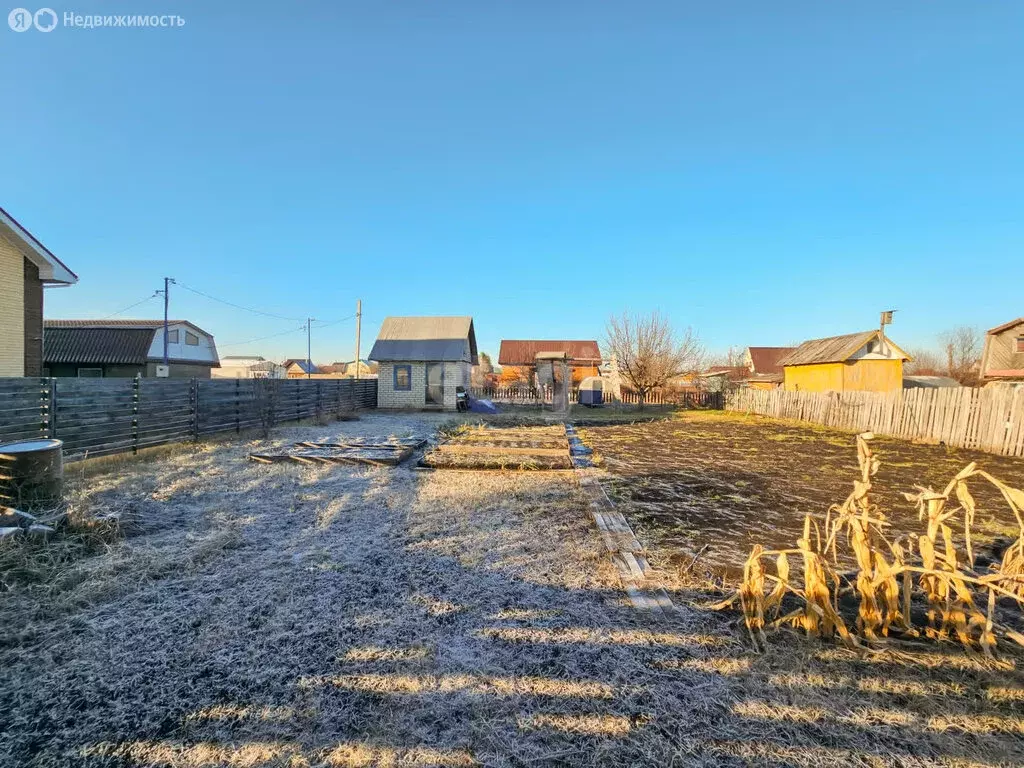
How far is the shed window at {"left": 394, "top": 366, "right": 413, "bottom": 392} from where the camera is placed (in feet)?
67.7

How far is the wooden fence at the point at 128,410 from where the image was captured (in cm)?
640

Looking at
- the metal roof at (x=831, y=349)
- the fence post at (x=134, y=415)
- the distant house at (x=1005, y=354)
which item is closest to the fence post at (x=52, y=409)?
the fence post at (x=134, y=415)

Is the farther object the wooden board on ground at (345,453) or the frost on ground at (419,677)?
the wooden board on ground at (345,453)

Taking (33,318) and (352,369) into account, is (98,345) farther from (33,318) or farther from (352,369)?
(352,369)

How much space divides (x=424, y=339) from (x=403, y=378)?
7.34 ft

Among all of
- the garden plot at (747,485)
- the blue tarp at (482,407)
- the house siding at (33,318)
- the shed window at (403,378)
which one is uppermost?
the house siding at (33,318)

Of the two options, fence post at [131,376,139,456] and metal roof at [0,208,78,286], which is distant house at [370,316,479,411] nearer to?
metal roof at [0,208,78,286]

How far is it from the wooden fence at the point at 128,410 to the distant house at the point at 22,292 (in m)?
5.09

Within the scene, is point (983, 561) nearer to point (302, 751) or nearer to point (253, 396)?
point (302, 751)

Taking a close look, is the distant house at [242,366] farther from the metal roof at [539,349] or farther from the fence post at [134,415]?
the fence post at [134,415]

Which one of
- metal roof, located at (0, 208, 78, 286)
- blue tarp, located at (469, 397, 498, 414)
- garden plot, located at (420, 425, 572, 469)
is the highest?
metal roof, located at (0, 208, 78, 286)

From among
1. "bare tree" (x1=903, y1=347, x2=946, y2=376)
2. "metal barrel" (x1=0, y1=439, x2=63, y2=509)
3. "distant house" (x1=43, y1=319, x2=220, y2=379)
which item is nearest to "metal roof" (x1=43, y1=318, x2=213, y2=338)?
"distant house" (x1=43, y1=319, x2=220, y2=379)

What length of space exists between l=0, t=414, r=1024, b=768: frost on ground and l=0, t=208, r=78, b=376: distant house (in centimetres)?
1138

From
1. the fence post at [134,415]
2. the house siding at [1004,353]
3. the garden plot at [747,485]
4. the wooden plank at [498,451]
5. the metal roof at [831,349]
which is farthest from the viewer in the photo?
the house siding at [1004,353]
